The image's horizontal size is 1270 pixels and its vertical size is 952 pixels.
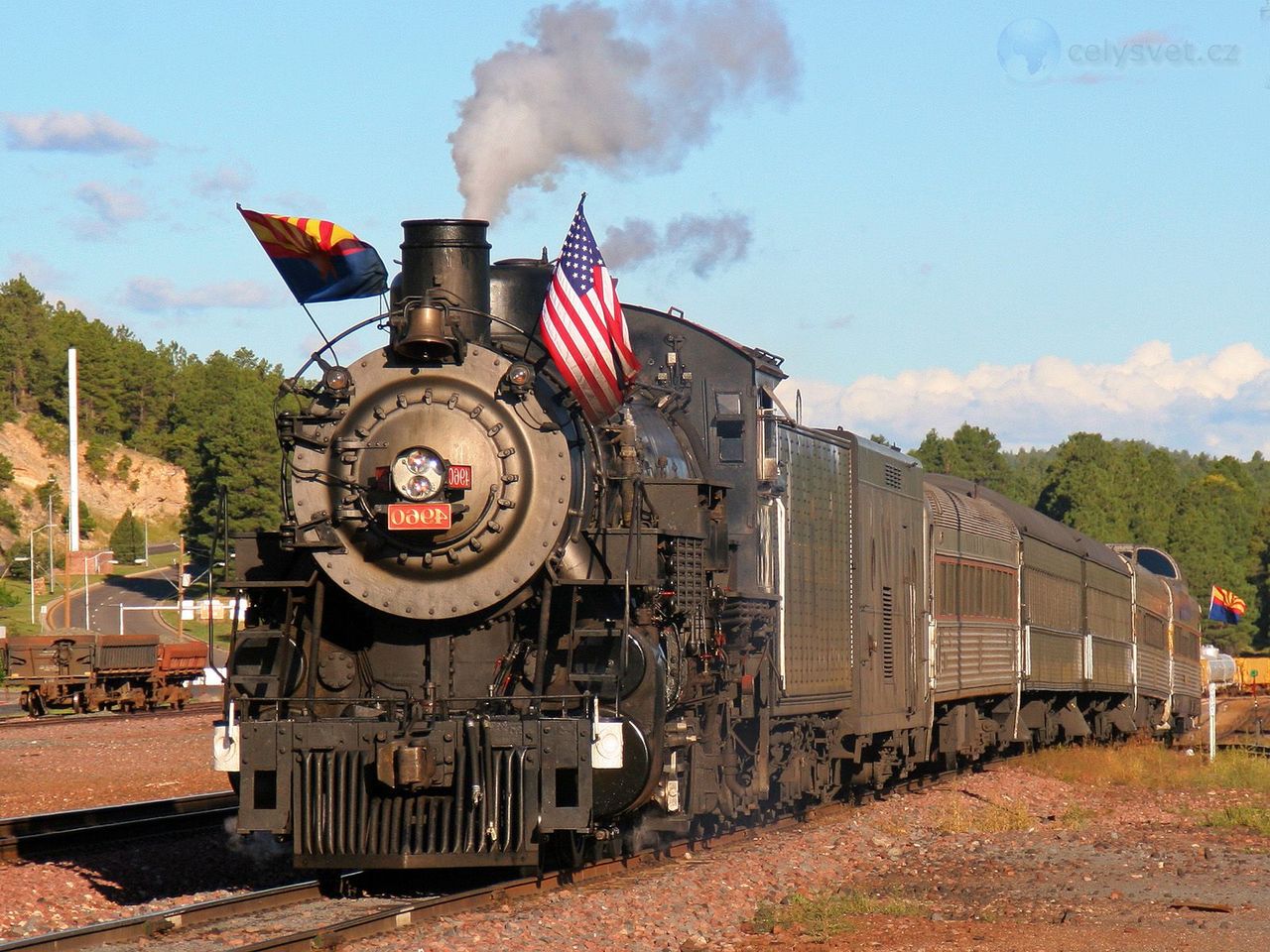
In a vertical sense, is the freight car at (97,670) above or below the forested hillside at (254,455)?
below

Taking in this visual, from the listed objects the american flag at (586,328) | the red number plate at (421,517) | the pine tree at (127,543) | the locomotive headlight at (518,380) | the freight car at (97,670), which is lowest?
the freight car at (97,670)

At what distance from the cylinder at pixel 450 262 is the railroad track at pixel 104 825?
5.07 meters

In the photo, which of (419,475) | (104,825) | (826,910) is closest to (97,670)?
(104,825)

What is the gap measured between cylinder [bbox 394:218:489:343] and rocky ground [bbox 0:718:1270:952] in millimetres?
3678

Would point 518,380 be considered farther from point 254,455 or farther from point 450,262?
point 254,455

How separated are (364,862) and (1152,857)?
6.09 m

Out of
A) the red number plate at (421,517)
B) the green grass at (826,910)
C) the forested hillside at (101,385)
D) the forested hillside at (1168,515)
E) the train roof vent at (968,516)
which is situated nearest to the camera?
the green grass at (826,910)

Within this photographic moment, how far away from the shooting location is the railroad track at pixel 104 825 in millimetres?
12688

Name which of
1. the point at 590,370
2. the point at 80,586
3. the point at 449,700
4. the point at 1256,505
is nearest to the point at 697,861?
the point at 449,700

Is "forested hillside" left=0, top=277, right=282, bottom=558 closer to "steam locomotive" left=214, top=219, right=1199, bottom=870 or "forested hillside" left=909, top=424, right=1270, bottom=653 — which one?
"forested hillside" left=909, top=424, right=1270, bottom=653

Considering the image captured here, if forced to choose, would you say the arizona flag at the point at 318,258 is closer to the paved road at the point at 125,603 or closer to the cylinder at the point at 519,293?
the cylinder at the point at 519,293

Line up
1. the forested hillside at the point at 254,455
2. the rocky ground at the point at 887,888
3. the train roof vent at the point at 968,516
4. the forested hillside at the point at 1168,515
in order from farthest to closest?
1. the forested hillside at the point at 1168,515
2. the forested hillside at the point at 254,455
3. the train roof vent at the point at 968,516
4. the rocky ground at the point at 887,888

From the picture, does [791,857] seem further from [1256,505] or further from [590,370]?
[1256,505]

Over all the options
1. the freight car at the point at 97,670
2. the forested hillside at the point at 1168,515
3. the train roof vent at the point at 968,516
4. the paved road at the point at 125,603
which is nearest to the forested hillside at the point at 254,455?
the forested hillside at the point at 1168,515
